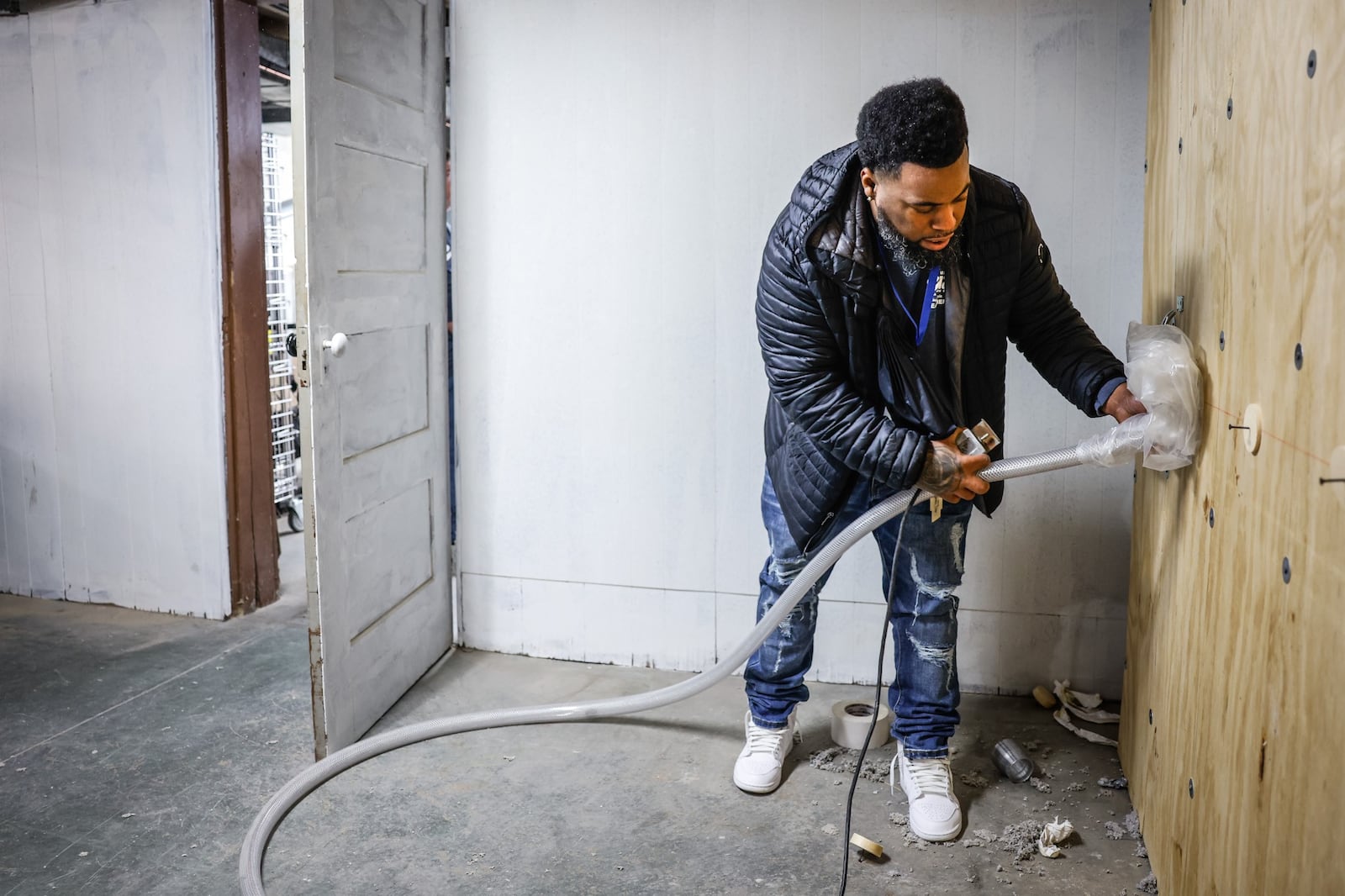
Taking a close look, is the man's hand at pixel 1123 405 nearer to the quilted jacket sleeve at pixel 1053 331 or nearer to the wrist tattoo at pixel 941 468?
the quilted jacket sleeve at pixel 1053 331

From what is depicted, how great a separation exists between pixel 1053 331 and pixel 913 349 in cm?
31

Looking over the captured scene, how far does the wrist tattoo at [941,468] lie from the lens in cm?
190

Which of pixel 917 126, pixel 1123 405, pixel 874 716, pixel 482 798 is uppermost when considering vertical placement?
pixel 917 126

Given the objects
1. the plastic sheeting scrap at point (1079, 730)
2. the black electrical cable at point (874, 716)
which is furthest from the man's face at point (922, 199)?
the plastic sheeting scrap at point (1079, 730)

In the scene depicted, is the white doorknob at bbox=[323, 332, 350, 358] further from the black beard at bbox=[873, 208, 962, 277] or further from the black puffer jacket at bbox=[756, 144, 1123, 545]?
the black beard at bbox=[873, 208, 962, 277]

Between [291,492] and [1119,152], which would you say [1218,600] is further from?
[291,492]

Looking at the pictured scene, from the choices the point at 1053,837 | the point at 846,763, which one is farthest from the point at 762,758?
the point at 1053,837

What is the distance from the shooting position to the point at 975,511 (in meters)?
2.67

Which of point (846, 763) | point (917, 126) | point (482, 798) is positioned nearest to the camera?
point (917, 126)

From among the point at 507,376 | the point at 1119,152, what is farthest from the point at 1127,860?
the point at 507,376

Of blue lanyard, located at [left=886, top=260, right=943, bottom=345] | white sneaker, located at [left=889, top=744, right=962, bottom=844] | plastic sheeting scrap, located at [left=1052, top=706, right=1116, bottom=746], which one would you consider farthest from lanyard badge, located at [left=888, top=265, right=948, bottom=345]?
plastic sheeting scrap, located at [left=1052, top=706, right=1116, bottom=746]

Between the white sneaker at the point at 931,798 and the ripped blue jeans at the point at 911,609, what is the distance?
2 cm

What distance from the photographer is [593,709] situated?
2566 millimetres

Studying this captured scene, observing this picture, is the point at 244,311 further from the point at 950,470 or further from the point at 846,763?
the point at 950,470
